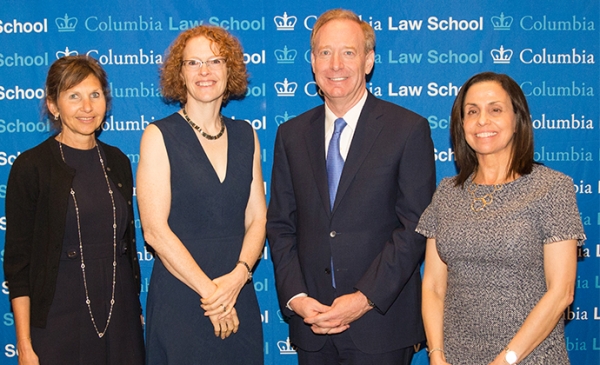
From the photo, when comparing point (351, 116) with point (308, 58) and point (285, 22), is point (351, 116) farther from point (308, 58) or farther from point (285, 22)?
point (285, 22)

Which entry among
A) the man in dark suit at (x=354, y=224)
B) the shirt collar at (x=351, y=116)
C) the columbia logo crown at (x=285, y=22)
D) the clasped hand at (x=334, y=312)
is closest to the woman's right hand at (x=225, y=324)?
the man in dark suit at (x=354, y=224)

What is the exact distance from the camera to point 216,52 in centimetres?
281

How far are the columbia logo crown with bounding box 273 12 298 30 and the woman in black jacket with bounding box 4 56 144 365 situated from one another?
4.03ft

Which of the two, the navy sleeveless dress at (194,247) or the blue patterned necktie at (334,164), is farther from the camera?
the navy sleeveless dress at (194,247)

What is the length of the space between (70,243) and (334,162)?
4.28 feet

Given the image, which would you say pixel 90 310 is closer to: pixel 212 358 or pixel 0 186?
pixel 212 358

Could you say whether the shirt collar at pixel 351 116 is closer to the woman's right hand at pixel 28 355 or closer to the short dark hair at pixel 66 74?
the short dark hair at pixel 66 74

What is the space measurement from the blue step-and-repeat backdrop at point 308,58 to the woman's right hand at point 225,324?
51.4 inches

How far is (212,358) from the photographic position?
281 centimetres

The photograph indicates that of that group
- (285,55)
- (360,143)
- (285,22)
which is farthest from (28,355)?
(285,22)

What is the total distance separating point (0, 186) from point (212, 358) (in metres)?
1.98

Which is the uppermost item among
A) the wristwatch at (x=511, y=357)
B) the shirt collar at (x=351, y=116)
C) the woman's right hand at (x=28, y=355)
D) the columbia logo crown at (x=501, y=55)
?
the columbia logo crown at (x=501, y=55)

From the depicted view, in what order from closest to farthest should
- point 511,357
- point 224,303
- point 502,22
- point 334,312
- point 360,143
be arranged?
1. point 511,357
2. point 334,312
3. point 360,143
4. point 224,303
5. point 502,22

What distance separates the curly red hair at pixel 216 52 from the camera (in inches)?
112
